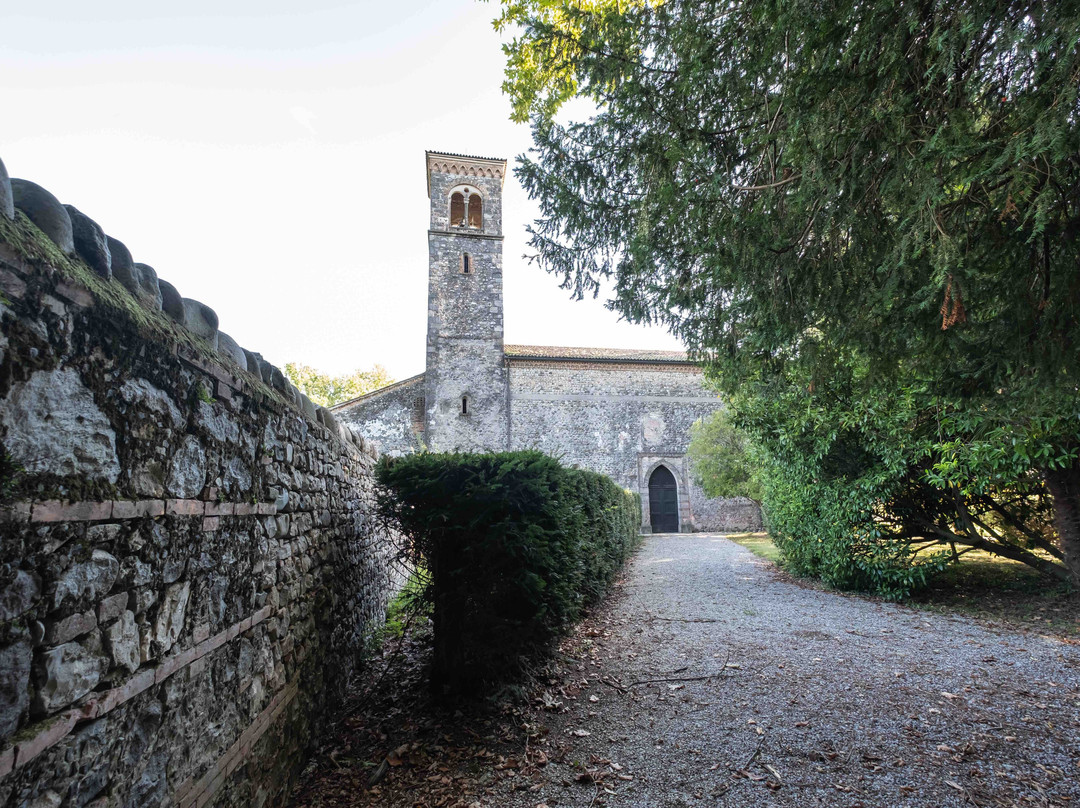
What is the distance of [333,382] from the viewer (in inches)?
1521

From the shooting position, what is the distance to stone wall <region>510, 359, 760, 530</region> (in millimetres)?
20062

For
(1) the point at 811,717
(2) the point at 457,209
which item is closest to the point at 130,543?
(1) the point at 811,717

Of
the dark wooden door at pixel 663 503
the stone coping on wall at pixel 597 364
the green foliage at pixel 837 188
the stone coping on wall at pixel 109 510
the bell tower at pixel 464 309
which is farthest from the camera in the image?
the dark wooden door at pixel 663 503

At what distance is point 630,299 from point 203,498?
10.9 feet

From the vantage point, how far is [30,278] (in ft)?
4.77

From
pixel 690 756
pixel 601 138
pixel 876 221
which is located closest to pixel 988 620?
pixel 690 756

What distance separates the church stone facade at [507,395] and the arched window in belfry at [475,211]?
0.21 ft

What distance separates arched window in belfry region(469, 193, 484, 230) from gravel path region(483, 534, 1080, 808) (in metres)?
19.1

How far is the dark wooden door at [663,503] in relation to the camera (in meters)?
20.8

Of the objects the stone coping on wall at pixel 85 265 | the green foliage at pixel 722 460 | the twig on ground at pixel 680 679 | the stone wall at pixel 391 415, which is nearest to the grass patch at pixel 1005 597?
the twig on ground at pixel 680 679

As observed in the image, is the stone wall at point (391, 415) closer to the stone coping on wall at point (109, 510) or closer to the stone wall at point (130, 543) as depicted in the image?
the stone wall at point (130, 543)

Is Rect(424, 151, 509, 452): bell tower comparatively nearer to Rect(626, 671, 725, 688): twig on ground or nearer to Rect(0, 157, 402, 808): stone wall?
Rect(626, 671, 725, 688): twig on ground

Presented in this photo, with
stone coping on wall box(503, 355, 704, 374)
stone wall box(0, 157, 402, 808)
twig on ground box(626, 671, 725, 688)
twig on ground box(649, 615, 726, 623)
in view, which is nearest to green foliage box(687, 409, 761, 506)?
stone coping on wall box(503, 355, 704, 374)

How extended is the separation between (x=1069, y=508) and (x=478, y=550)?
6.30 meters
